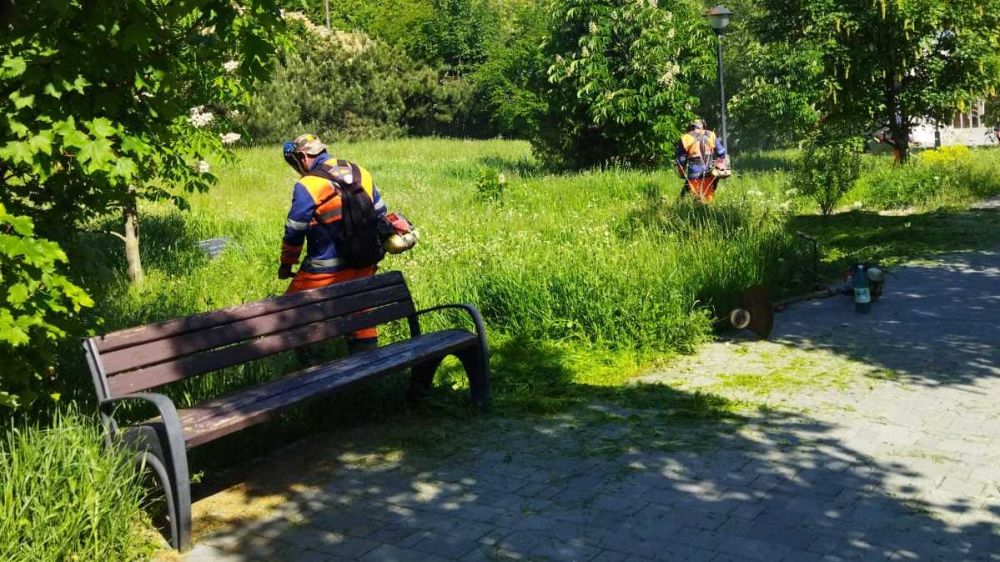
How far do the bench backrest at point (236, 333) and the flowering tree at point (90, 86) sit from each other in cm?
77

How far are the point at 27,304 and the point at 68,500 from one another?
853 mm

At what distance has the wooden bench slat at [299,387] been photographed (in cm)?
484

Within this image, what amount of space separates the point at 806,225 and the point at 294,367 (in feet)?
32.7

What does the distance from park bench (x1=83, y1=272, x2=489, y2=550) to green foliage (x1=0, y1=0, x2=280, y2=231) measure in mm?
823

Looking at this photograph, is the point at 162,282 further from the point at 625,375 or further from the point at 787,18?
the point at 787,18

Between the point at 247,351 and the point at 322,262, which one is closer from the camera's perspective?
the point at 247,351

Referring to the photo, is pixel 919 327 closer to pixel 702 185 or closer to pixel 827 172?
pixel 702 185

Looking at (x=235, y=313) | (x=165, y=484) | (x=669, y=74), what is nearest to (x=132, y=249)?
(x=235, y=313)

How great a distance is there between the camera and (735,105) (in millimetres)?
26062

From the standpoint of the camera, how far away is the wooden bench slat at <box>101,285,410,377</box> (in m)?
4.87

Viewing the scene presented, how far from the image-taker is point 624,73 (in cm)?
2322

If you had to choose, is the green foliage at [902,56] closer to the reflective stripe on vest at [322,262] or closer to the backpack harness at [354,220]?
the backpack harness at [354,220]

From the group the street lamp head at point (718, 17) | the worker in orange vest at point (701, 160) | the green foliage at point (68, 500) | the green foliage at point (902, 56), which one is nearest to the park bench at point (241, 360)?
the green foliage at point (68, 500)

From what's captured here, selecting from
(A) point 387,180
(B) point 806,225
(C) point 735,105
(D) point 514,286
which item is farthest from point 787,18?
(D) point 514,286
